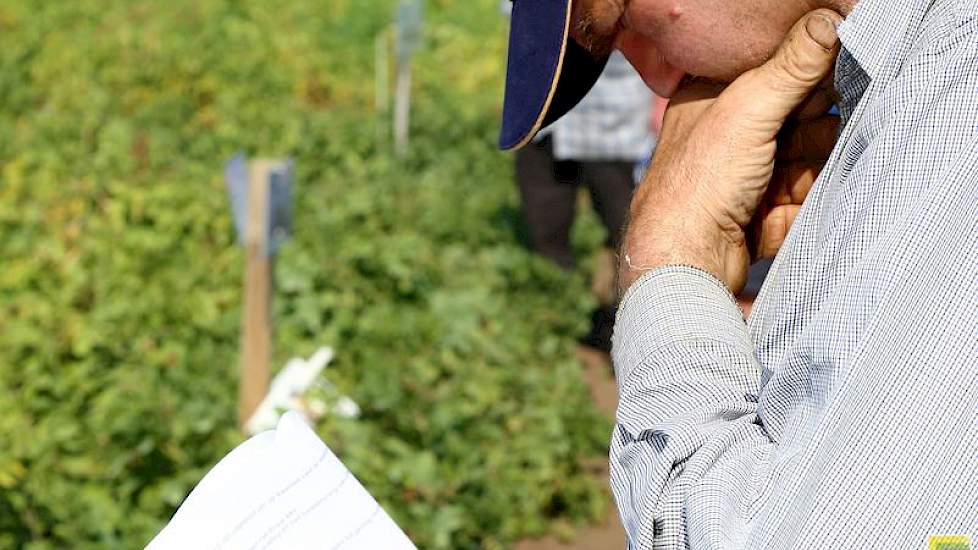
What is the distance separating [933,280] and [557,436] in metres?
2.97

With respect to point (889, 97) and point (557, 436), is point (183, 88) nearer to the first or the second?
point (557, 436)

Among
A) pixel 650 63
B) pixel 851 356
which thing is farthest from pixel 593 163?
pixel 851 356

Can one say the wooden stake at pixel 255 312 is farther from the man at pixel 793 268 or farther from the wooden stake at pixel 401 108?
the wooden stake at pixel 401 108

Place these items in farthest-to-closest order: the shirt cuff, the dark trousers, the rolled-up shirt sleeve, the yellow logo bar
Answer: the dark trousers < the shirt cuff < the rolled-up shirt sleeve < the yellow logo bar

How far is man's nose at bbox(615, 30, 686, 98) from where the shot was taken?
1614 millimetres

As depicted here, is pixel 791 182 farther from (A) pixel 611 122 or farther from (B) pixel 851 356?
(A) pixel 611 122

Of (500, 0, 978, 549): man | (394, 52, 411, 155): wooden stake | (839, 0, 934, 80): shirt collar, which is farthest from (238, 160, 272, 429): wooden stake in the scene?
(394, 52, 411, 155): wooden stake

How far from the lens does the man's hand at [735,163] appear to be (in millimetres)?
1446

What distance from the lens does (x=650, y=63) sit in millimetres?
1636

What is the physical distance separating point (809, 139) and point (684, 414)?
16.9 inches

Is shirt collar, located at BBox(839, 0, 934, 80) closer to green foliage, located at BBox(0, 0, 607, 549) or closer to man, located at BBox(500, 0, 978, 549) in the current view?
man, located at BBox(500, 0, 978, 549)

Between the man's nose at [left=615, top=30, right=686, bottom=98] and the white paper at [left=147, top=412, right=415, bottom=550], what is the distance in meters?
0.62

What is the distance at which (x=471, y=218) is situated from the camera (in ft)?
20.2

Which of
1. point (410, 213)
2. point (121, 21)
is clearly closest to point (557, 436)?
point (410, 213)
